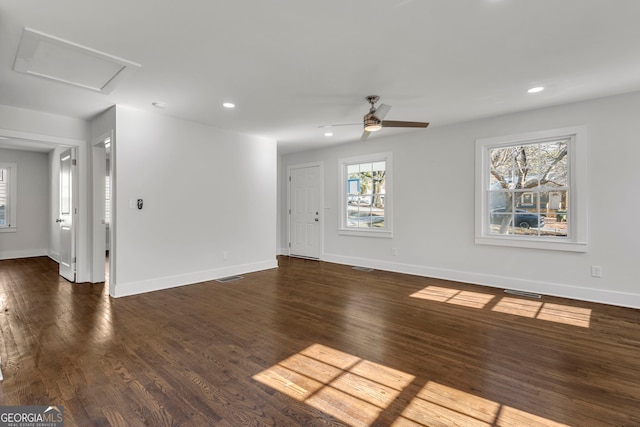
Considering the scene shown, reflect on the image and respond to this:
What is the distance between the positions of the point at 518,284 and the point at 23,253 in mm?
9934

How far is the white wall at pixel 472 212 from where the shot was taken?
142 inches

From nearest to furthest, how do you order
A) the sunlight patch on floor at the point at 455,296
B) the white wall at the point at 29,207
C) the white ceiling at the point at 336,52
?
the white ceiling at the point at 336,52 → the sunlight patch on floor at the point at 455,296 → the white wall at the point at 29,207

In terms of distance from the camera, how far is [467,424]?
64.6 inches

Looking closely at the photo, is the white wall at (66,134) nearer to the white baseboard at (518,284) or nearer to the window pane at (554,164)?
the white baseboard at (518,284)

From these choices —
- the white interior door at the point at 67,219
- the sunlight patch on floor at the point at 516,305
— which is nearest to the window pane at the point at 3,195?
the white interior door at the point at 67,219

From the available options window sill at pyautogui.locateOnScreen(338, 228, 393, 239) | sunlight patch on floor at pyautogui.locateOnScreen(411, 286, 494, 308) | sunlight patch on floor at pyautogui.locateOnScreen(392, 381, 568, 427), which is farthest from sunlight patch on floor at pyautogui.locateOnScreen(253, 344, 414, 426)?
window sill at pyautogui.locateOnScreen(338, 228, 393, 239)

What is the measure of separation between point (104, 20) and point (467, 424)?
11.3 ft

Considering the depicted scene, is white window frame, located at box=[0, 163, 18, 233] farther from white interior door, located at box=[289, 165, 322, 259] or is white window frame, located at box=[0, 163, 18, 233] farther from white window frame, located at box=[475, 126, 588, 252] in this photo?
white window frame, located at box=[475, 126, 588, 252]

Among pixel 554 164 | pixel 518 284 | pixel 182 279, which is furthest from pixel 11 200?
pixel 554 164

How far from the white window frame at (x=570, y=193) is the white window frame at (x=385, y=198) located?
1486 mm

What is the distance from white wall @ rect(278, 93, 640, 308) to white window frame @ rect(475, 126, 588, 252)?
0.08 meters

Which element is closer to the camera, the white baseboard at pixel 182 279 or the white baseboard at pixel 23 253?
the white baseboard at pixel 182 279

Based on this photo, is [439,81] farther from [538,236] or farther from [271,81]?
[538,236]

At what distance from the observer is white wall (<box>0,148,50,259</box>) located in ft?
22.0
